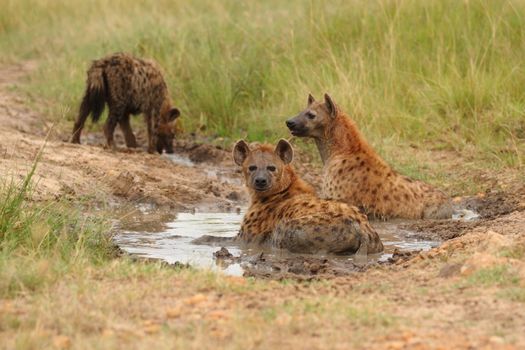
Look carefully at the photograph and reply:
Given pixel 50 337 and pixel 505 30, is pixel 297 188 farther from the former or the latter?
pixel 505 30

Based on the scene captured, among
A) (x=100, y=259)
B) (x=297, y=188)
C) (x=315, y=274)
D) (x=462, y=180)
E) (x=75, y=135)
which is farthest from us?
(x=75, y=135)

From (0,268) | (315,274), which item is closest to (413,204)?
(315,274)

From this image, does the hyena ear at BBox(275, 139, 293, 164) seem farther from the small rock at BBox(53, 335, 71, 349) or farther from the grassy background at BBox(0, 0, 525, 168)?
the small rock at BBox(53, 335, 71, 349)

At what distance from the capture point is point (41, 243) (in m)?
5.16

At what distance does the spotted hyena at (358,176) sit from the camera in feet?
24.2

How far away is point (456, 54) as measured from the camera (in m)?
9.80

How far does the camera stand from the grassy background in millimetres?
9203

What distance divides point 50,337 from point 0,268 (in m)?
0.78

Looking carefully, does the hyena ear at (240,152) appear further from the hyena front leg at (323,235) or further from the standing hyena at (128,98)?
the standing hyena at (128,98)

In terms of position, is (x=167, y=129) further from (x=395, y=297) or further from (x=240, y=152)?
(x=395, y=297)

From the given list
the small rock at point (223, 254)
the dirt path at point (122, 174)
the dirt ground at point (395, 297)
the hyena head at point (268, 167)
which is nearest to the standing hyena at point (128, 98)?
the dirt path at point (122, 174)

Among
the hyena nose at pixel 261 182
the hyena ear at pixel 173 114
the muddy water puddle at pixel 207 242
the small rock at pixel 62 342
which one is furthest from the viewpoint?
the hyena ear at pixel 173 114

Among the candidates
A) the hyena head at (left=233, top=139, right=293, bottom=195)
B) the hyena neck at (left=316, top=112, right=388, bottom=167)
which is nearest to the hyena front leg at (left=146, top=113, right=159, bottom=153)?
the hyena neck at (left=316, top=112, right=388, bottom=167)

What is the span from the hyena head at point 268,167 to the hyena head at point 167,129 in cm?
313
